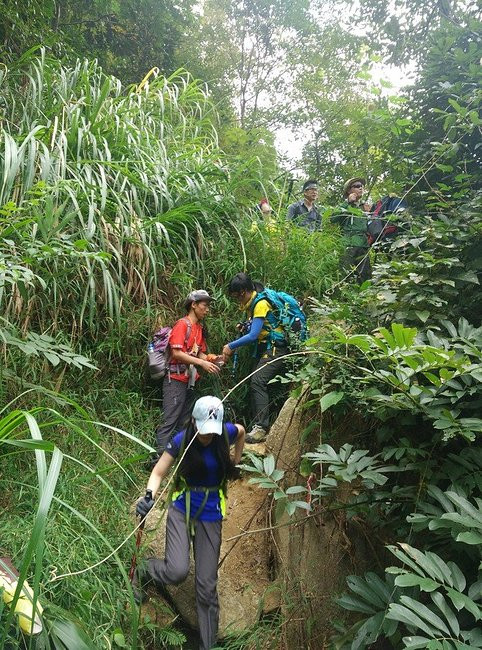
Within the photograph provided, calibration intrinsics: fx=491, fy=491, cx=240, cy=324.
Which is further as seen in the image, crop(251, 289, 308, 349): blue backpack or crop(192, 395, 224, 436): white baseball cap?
crop(251, 289, 308, 349): blue backpack

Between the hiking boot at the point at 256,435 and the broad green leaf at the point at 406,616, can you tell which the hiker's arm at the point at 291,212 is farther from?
the broad green leaf at the point at 406,616

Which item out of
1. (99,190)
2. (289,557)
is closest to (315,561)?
(289,557)

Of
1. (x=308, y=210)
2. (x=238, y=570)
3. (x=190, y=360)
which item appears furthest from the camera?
(x=308, y=210)

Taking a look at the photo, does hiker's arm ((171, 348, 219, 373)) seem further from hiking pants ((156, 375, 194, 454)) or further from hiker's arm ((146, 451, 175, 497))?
hiker's arm ((146, 451, 175, 497))

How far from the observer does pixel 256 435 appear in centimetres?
372

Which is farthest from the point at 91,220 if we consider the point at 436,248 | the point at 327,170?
the point at 327,170

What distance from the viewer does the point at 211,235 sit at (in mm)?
4594

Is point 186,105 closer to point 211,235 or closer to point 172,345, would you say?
point 211,235

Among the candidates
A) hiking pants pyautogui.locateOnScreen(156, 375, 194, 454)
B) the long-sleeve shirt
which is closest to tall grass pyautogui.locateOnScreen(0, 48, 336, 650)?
hiking pants pyautogui.locateOnScreen(156, 375, 194, 454)

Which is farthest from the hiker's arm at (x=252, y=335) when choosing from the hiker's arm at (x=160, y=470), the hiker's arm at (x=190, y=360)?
the hiker's arm at (x=160, y=470)

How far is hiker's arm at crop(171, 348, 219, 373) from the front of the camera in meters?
3.58

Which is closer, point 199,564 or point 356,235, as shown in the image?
point 199,564

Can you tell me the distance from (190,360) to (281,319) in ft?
2.53

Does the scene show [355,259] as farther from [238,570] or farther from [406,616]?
[406,616]
